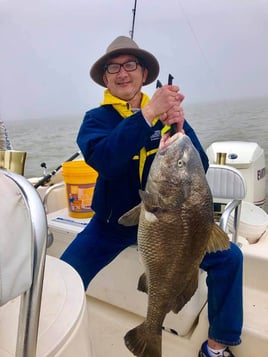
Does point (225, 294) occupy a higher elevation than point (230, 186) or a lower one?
lower

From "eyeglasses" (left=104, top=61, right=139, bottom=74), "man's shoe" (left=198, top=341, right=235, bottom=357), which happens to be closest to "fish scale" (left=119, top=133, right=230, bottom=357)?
"man's shoe" (left=198, top=341, right=235, bottom=357)

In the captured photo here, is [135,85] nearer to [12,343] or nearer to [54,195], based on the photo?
[12,343]

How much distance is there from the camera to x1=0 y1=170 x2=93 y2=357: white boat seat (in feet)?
2.38

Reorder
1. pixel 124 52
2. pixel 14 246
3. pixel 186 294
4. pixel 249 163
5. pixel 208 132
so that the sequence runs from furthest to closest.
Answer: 1. pixel 208 132
2. pixel 249 163
3. pixel 124 52
4. pixel 186 294
5. pixel 14 246

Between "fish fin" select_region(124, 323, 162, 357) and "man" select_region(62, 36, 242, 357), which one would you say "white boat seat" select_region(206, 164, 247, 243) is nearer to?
"man" select_region(62, 36, 242, 357)

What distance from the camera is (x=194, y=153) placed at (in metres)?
1.29

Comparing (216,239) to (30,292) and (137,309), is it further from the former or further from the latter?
(137,309)

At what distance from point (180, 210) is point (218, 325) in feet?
2.85

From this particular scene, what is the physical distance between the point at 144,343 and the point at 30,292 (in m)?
0.83

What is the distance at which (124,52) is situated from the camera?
185cm

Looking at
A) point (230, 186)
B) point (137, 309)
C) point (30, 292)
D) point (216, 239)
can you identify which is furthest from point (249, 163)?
point (30, 292)

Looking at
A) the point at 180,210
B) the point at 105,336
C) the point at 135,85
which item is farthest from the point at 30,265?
the point at 105,336

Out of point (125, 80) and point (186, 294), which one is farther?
point (125, 80)

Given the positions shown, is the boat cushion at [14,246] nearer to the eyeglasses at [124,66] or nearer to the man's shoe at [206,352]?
the eyeglasses at [124,66]
